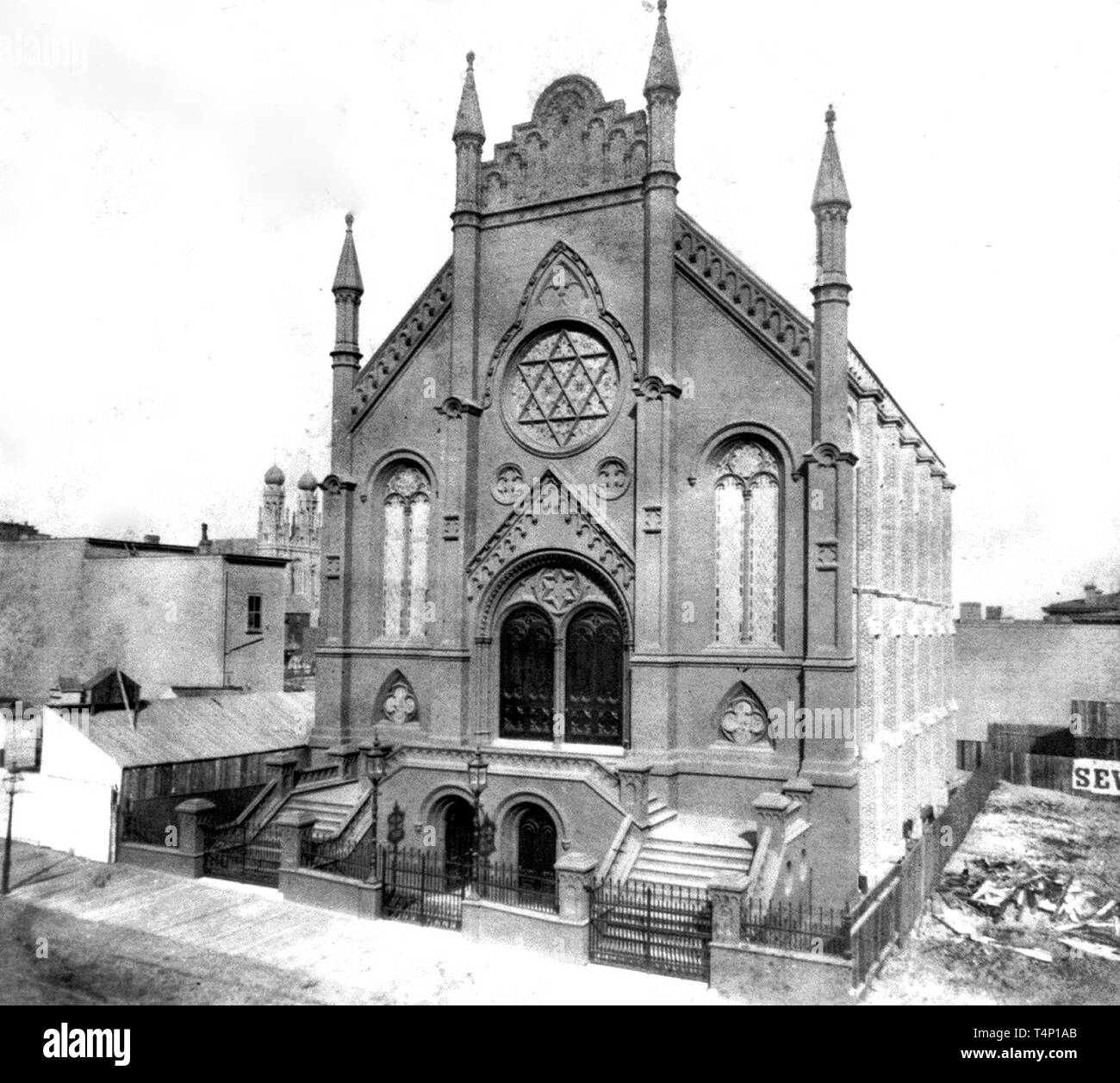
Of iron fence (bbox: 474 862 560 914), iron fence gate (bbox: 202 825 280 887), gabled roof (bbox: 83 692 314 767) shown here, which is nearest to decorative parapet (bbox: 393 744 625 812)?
iron fence (bbox: 474 862 560 914)

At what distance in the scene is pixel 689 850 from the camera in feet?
63.3

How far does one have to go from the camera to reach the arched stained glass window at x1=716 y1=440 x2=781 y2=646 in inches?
Answer: 838

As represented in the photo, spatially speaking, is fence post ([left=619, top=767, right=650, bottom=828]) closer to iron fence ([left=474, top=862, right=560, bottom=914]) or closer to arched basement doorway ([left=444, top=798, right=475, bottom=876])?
iron fence ([left=474, top=862, right=560, bottom=914])

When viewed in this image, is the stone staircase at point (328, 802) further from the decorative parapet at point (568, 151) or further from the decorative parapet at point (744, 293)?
the decorative parapet at point (568, 151)

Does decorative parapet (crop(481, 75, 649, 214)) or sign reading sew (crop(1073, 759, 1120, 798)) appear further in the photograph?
sign reading sew (crop(1073, 759, 1120, 798))

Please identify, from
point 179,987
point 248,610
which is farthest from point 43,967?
point 248,610

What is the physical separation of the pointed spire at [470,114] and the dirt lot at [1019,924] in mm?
21986

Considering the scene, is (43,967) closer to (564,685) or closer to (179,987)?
(179,987)

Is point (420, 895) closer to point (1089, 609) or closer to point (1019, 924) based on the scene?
point (1019, 924)

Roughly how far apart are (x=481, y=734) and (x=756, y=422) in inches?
404

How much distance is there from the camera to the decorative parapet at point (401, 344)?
25.6m

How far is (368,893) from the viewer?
1875 centimetres

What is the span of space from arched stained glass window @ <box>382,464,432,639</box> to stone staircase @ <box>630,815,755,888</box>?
864cm
